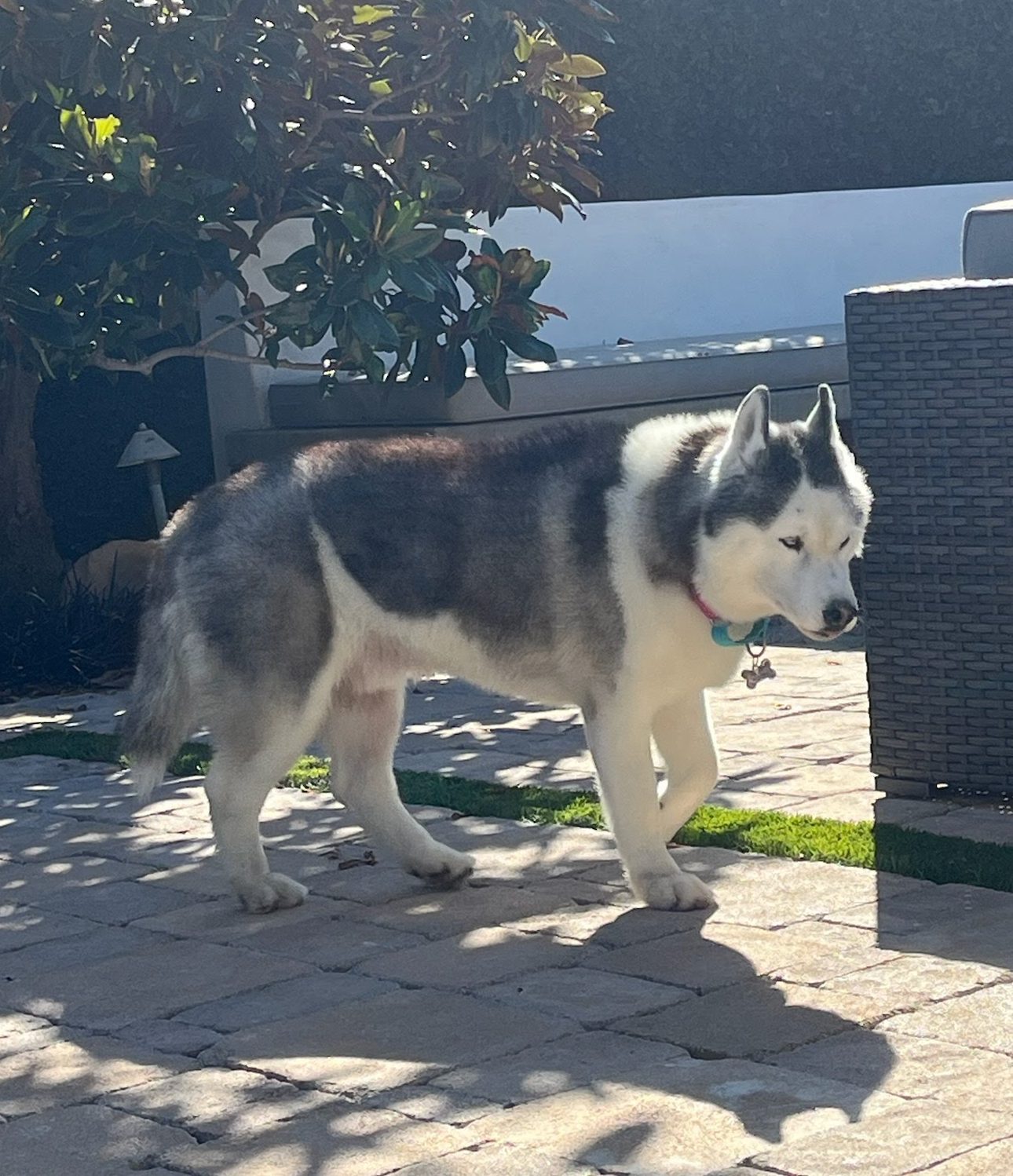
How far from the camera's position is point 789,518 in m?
4.85

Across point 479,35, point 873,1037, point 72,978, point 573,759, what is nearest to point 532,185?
point 479,35

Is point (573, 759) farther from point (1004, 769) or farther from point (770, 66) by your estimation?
point (770, 66)

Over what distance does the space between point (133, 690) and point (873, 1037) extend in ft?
8.03

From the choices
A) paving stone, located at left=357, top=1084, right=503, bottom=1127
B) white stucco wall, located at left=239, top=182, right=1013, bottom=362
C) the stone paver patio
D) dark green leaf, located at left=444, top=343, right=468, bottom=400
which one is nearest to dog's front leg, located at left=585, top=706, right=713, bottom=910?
the stone paver patio

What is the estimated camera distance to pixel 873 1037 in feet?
13.3

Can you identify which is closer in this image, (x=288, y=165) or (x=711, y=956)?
(x=711, y=956)

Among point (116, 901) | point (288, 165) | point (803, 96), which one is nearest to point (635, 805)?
point (116, 901)

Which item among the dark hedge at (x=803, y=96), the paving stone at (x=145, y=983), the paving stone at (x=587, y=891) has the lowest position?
the paving stone at (x=587, y=891)

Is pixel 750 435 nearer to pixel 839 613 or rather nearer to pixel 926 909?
pixel 839 613

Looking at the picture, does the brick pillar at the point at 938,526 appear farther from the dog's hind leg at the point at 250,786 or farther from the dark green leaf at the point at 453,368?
the dark green leaf at the point at 453,368

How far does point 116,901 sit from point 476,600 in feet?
4.49

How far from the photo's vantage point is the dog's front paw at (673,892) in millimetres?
5125

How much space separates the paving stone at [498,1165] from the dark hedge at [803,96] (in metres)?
12.5

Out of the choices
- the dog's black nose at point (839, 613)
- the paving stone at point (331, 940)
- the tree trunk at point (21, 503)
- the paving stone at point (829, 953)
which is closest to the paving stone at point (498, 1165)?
the paving stone at point (829, 953)
